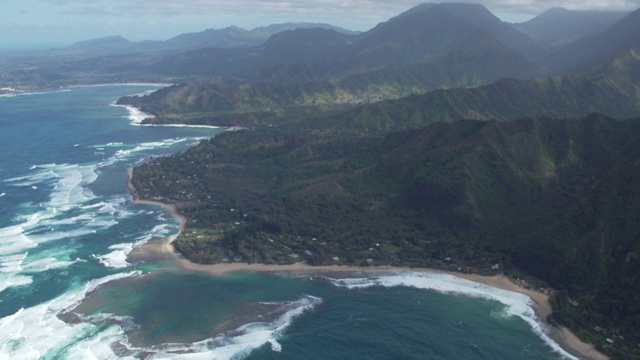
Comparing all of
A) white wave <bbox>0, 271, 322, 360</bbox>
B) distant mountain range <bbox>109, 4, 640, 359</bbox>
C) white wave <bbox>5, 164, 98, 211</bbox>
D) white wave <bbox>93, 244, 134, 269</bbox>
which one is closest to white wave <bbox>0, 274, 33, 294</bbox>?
white wave <bbox>0, 271, 322, 360</bbox>

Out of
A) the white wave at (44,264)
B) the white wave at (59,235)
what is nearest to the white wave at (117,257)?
the white wave at (44,264)

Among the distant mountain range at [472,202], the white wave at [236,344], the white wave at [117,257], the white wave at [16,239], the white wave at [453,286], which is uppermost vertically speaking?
the distant mountain range at [472,202]

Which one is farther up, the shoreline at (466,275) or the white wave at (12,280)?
the shoreline at (466,275)

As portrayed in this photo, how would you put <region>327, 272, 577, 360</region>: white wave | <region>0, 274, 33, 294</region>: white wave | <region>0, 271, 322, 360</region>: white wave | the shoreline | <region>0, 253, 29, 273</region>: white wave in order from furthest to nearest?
<region>0, 253, 29, 273</region>: white wave, <region>0, 274, 33, 294</region>: white wave, <region>327, 272, 577, 360</region>: white wave, the shoreline, <region>0, 271, 322, 360</region>: white wave

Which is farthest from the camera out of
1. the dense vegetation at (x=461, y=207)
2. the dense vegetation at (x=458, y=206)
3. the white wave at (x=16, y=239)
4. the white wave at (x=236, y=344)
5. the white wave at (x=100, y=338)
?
the white wave at (x=16, y=239)

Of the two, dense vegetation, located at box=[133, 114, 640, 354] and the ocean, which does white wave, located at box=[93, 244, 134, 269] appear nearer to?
the ocean

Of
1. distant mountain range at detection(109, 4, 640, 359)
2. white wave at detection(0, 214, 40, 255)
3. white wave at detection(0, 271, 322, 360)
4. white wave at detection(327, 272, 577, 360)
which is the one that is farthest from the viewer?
white wave at detection(0, 214, 40, 255)

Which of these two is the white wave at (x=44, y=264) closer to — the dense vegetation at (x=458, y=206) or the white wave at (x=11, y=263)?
the white wave at (x=11, y=263)
